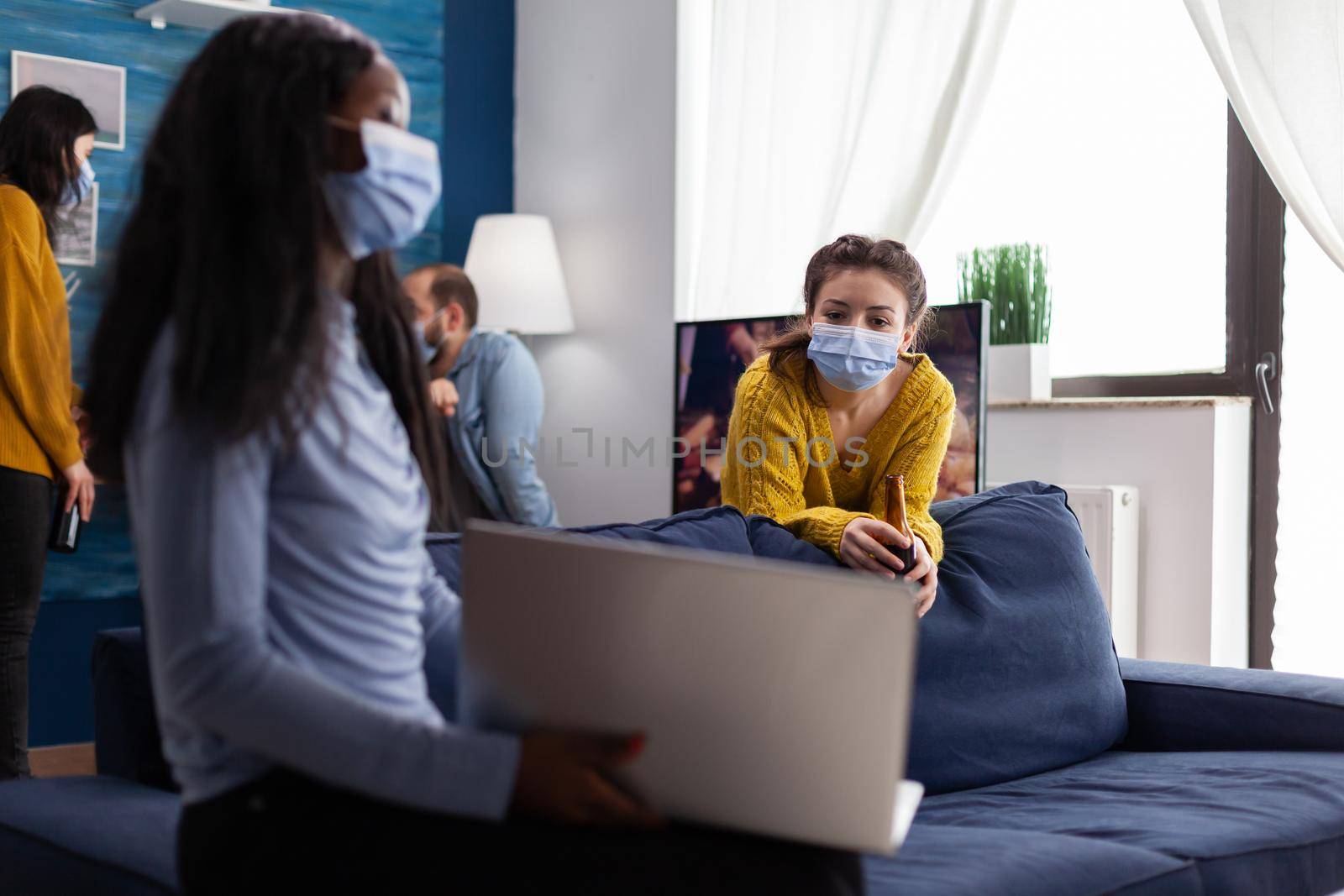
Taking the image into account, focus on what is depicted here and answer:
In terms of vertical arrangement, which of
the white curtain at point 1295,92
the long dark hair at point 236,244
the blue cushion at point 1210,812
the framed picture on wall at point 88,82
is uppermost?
the framed picture on wall at point 88,82

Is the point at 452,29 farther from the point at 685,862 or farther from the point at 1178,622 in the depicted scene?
the point at 685,862

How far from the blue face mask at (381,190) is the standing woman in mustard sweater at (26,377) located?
6.24 ft

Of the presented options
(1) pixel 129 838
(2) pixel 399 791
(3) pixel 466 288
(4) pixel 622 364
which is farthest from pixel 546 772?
(4) pixel 622 364

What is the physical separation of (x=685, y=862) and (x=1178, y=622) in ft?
8.39

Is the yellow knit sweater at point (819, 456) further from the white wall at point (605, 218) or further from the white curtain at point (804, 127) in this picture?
the white wall at point (605, 218)

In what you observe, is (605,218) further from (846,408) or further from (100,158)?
(846,408)

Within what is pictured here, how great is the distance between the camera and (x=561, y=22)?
15.2 ft

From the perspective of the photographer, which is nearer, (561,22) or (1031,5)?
(1031,5)

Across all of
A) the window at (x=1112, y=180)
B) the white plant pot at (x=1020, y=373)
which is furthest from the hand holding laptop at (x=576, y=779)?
the window at (x=1112, y=180)

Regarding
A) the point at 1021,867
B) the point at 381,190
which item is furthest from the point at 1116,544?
the point at 381,190

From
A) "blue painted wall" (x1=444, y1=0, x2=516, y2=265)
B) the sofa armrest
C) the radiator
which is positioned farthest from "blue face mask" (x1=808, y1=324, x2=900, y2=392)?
"blue painted wall" (x1=444, y1=0, x2=516, y2=265)

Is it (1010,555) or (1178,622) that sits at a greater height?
(1010,555)

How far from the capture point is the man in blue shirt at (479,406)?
3.76 meters

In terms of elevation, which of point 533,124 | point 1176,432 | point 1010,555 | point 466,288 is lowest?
point 1010,555
